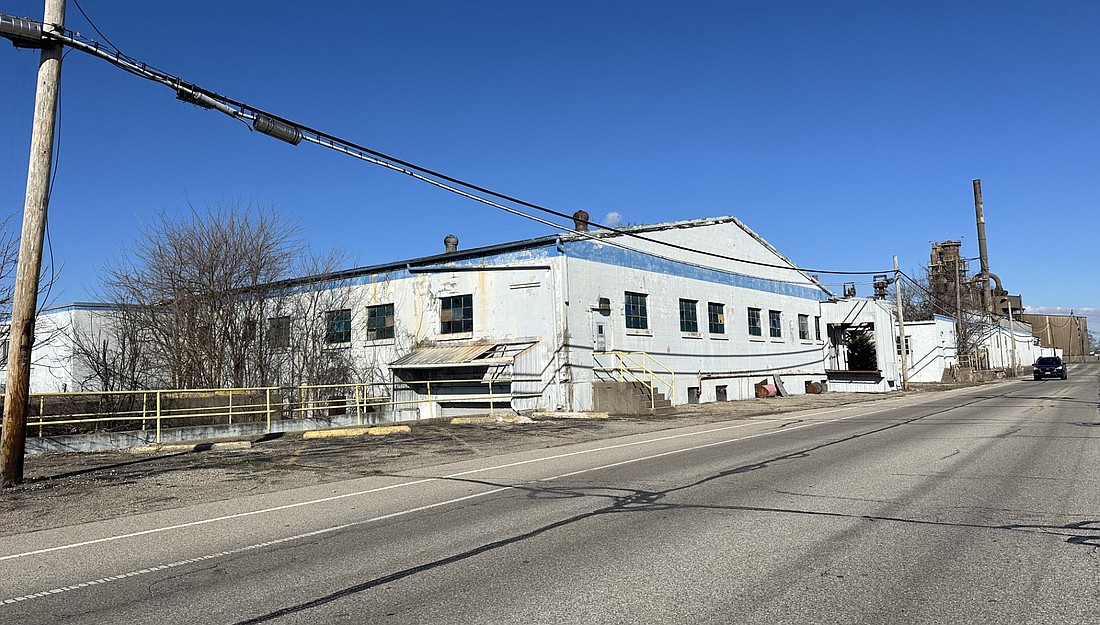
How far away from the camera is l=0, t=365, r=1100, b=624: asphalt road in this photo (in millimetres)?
5141

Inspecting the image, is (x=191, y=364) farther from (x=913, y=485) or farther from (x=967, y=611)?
(x=967, y=611)

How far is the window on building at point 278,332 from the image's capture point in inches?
1166

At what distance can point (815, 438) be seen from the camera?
1691 cm

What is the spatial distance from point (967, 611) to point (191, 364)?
2620 centimetres

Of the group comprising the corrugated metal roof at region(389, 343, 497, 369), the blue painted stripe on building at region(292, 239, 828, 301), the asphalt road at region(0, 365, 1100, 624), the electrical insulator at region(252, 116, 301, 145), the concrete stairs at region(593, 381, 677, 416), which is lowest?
the asphalt road at region(0, 365, 1100, 624)

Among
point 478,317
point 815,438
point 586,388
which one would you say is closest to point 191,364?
point 478,317

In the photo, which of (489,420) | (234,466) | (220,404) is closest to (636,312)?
(489,420)

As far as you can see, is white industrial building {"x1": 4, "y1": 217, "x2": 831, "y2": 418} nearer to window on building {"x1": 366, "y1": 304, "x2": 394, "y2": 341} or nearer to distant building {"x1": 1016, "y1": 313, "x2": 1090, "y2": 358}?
window on building {"x1": 366, "y1": 304, "x2": 394, "y2": 341}

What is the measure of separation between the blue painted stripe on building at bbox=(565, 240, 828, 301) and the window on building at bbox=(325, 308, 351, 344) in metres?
11.8

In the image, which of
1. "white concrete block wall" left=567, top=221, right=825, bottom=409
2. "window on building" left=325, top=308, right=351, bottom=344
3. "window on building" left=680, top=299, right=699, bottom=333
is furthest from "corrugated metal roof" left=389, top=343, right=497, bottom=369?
"window on building" left=680, top=299, right=699, bottom=333

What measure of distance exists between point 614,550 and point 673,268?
2858 cm

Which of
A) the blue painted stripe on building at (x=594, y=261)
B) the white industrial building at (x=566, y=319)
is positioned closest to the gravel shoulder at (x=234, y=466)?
the white industrial building at (x=566, y=319)

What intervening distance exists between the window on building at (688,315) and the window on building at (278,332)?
57.1 ft

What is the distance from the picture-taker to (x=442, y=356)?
29.6 meters
